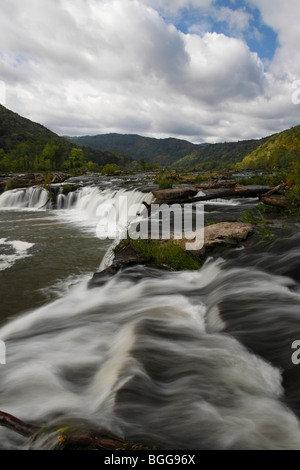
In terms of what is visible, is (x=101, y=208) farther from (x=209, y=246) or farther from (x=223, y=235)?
(x=209, y=246)

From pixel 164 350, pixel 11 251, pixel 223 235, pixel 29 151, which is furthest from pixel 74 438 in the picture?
pixel 29 151

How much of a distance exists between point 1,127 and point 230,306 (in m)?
167

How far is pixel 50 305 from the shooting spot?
7668mm

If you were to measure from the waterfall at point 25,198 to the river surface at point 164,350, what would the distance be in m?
21.4

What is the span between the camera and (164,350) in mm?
5035

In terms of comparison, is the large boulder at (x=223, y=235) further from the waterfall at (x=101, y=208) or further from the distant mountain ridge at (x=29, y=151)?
the distant mountain ridge at (x=29, y=151)

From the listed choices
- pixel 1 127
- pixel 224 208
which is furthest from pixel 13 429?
pixel 1 127

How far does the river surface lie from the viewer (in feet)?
11.1

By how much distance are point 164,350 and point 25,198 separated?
98.9ft

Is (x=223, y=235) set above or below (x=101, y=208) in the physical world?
below

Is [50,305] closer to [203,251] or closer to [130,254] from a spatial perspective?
[130,254]

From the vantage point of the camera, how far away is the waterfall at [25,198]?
3050 cm

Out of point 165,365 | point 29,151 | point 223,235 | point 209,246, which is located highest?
point 29,151

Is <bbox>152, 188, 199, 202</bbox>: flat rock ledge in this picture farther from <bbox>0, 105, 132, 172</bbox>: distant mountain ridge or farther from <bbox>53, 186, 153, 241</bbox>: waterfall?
<bbox>0, 105, 132, 172</bbox>: distant mountain ridge
